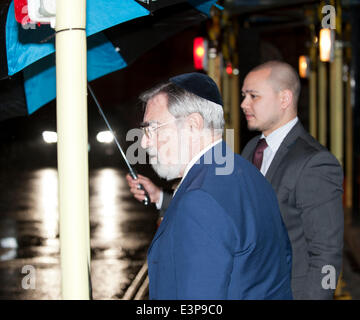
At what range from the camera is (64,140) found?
193 centimetres

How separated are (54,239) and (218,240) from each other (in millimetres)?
8356

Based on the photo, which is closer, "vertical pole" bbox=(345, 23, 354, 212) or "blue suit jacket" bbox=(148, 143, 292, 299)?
"blue suit jacket" bbox=(148, 143, 292, 299)

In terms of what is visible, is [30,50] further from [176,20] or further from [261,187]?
[176,20]

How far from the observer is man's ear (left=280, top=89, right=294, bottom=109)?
3.35m

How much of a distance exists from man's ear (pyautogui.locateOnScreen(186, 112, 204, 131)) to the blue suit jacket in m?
0.10

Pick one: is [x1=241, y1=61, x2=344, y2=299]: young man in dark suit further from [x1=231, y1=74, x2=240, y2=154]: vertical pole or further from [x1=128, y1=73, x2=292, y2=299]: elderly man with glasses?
[x1=231, y1=74, x2=240, y2=154]: vertical pole

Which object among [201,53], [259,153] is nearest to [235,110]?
[201,53]

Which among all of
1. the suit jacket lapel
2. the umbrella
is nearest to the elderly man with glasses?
the umbrella

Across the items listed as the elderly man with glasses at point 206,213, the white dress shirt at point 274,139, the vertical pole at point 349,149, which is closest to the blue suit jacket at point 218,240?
the elderly man with glasses at point 206,213

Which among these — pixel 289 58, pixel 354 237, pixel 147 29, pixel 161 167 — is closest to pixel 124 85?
pixel 289 58

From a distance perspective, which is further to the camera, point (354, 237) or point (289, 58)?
point (289, 58)

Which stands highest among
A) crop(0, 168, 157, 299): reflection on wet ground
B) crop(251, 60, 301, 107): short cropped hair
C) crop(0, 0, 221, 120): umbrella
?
crop(0, 0, 221, 120): umbrella
